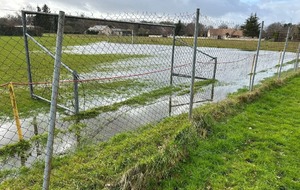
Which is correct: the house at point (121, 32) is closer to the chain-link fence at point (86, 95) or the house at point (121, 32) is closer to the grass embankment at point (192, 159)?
the chain-link fence at point (86, 95)

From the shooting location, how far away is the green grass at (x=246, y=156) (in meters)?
3.21

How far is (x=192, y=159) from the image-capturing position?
12.3ft

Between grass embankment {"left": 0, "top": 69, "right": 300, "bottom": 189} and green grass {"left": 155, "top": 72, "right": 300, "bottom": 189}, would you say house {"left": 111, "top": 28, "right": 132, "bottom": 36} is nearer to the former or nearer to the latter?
grass embankment {"left": 0, "top": 69, "right": 300, "bottom": 189}

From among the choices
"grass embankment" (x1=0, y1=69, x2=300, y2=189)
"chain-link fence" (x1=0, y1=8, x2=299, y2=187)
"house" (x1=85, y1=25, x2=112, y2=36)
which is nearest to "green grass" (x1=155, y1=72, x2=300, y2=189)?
"grass embankment" (x1=0, y1=69, x2=300, y2=189)

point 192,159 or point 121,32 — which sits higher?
point 121,32

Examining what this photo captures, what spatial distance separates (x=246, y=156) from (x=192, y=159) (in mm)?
898

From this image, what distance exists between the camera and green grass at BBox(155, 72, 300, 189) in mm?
3213

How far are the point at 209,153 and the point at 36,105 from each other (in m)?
4.52

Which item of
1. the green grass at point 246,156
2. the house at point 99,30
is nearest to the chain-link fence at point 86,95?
the house at point 99,30

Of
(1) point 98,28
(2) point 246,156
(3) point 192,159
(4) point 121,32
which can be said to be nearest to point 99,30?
(1) point 98,28

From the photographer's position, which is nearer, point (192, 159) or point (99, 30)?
point (192, 159)

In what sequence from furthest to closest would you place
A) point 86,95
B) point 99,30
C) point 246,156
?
point 86,95, point 99,30, point 246,156

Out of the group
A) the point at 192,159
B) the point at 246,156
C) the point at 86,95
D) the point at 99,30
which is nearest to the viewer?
the point at 192,159

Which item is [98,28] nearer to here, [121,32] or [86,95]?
[121,32]
